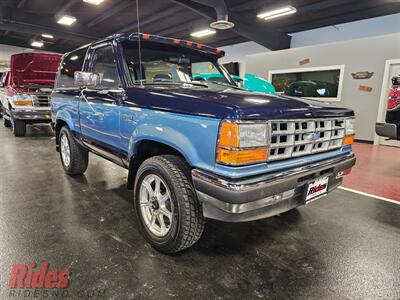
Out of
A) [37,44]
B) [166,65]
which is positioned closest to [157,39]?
[166,65]

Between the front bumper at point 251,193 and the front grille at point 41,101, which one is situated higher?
the front grille at point 41,101

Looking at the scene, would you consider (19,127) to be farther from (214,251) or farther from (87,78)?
(214,251)

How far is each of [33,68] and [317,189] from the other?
27.9 feet

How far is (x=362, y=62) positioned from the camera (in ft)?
25.7

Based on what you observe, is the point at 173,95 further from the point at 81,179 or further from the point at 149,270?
the point at 81,179

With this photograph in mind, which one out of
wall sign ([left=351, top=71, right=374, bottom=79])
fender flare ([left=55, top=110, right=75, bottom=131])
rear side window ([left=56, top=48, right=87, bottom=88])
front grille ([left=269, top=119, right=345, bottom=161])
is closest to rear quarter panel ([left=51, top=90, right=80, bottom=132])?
fender flare ([left=55, top=110, right=75, bottom=131])

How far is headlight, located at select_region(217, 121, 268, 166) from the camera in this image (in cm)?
150

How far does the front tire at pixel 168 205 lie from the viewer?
1.77 meters

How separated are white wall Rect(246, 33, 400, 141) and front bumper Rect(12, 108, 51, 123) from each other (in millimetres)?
8457

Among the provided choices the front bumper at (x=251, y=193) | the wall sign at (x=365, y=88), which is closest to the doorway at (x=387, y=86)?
the wall sign at (x=365, y=88)

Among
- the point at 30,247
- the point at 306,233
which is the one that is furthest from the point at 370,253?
the point at 30,247

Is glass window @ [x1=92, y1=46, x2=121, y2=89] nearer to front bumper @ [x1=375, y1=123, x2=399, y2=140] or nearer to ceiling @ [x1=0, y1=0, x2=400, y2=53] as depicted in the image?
front bumper @ [x1=375, y1=123, x2=399, y2=140]

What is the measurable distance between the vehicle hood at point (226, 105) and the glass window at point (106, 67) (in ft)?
1.60

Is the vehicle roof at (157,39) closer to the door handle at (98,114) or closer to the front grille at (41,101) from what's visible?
the door handle at (98,114)
